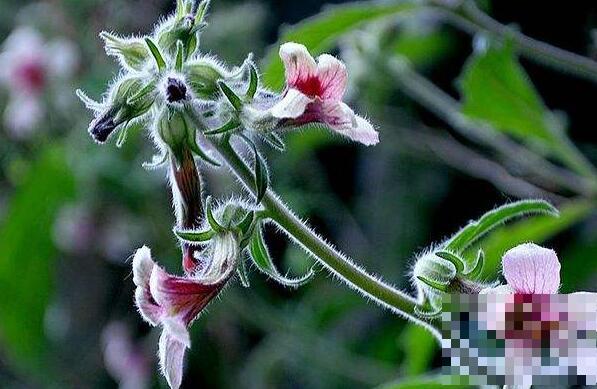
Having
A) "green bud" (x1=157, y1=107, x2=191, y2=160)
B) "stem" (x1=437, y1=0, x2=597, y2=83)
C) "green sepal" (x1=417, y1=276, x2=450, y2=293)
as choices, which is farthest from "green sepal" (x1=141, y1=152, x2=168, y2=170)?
"stem" (x1=437, y1=0, x2=597, y2=83)

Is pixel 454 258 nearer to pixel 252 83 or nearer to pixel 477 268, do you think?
pixel 477 268

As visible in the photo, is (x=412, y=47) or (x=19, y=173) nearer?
(x=412, y=47)

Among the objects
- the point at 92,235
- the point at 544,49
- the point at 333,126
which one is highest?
the point at 333,126

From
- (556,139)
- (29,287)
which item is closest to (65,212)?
(29,287)

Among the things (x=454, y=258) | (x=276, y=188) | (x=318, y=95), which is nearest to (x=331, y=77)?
(x=318, y=95)

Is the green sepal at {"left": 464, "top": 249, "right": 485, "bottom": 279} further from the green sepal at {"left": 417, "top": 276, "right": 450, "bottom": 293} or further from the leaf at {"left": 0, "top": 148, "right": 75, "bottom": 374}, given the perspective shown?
the leaf at {"left": 0, "top": 148, "right": 75, "bottom": 374}

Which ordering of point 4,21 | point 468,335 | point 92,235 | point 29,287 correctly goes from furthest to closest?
1. point 4,21
2. point 92,235
3. point 29,287
4. point 468,335

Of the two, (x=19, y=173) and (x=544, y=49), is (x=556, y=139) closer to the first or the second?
(x=544, y=49)
